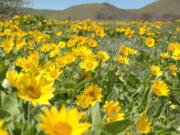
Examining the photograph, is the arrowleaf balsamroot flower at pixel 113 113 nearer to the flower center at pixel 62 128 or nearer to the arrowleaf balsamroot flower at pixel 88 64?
the flower center at pixel 62 128

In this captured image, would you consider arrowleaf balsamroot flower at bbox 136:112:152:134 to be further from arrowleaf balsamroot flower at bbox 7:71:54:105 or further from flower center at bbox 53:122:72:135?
flower center at bbox 53:122:72:135

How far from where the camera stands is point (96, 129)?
2.57 m

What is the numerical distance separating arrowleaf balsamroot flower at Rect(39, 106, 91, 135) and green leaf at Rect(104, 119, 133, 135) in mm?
706

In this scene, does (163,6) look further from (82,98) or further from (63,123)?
(63,123)

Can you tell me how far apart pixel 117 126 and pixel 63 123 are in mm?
759

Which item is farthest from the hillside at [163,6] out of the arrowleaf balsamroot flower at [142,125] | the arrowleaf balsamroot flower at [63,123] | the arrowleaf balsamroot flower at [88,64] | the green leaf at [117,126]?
the arrowleaf balsamroot flower at [63,123]

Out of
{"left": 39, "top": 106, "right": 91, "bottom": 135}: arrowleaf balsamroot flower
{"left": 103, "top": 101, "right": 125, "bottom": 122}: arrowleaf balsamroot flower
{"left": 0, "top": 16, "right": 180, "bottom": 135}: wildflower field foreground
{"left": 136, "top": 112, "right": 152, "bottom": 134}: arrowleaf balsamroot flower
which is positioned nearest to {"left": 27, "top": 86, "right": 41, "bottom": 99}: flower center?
{"left": 0, "top": 16, "right": 180, "bottom": 135}: wildflower field foreground

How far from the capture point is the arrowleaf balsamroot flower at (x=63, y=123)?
1.79 metres

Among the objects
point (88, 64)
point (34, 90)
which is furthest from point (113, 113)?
point (88, 64)

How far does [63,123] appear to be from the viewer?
1.86 metres

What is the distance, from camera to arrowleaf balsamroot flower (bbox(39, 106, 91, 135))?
1791mm

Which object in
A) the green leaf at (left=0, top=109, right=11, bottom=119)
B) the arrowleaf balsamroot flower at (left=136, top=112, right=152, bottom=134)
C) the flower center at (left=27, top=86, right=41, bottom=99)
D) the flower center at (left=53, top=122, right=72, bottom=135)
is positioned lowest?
the arrowleaf balsamroot flower at (left=136, top=112, right=152, bottom=134)

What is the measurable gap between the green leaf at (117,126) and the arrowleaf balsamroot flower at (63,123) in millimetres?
706

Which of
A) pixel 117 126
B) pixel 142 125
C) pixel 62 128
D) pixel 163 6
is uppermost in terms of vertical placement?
pixel 62 128
